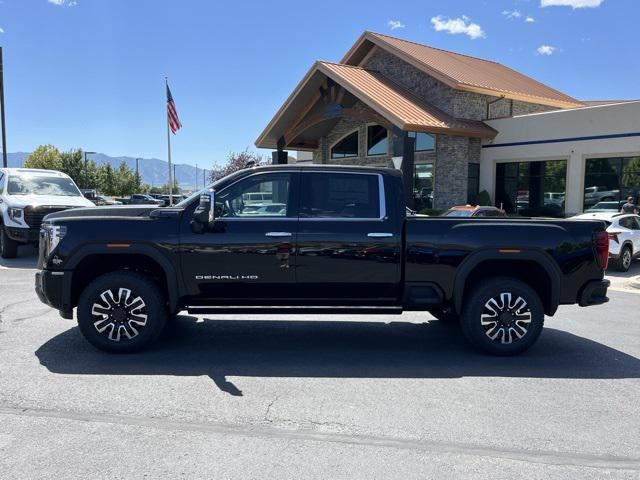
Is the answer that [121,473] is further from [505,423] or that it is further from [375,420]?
[505,423]

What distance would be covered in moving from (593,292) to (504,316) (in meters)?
1.00

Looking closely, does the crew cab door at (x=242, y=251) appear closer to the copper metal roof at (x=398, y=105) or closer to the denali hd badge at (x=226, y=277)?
the denali hd badge at (x=226, y=277)

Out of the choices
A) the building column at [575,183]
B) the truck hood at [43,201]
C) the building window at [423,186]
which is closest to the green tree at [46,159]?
the building window at [423,186]

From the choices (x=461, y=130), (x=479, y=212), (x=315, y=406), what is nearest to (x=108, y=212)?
(x=315, y=406)

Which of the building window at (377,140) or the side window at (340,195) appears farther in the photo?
the building window at (377,140)

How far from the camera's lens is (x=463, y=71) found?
75.3 feet

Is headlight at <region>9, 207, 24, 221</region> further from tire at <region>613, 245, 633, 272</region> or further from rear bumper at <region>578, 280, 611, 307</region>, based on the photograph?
tire at <region>613, 245, 633, 272</region>

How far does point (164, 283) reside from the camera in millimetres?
5738

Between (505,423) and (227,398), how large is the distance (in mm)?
2209

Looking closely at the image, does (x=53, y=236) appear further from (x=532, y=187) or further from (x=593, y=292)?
(x=532, y=187)

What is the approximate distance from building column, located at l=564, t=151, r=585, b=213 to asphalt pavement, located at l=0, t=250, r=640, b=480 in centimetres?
1391

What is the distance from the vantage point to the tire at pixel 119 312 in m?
5.42

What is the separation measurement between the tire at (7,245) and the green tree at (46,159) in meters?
54.0

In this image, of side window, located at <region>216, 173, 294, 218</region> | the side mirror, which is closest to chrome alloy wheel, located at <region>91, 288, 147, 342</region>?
the side mirror
